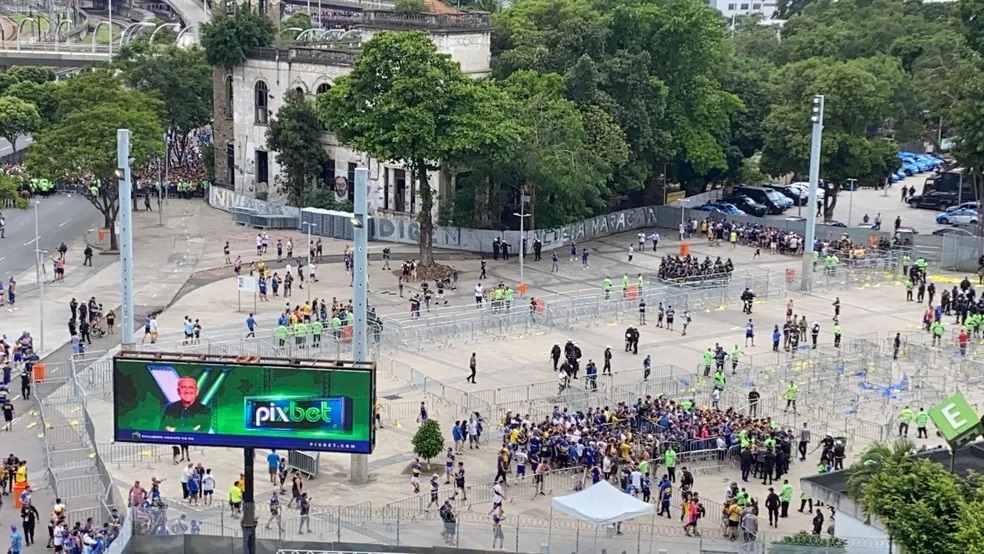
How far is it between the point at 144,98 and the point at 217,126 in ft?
37.2

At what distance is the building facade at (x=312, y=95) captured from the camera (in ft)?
290

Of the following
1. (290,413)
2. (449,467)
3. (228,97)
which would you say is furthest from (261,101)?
(290,413)

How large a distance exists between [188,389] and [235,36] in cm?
6392

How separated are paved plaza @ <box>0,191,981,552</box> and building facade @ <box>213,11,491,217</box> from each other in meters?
6.36

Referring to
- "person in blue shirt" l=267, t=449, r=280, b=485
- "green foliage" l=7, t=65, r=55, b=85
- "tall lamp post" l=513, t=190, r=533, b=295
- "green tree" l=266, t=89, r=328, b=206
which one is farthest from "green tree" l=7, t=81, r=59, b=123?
"person in blue shirt" l=267, t=449, r=280, b=485

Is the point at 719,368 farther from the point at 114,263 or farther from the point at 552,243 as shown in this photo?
the point at 114,263

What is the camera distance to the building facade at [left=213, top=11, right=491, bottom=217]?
290 ft

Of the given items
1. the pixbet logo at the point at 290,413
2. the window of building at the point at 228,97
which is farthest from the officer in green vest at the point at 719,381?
the window of building at the point at 228,97

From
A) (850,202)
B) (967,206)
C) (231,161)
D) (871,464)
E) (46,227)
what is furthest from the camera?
(231,161)

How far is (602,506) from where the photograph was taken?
122ft

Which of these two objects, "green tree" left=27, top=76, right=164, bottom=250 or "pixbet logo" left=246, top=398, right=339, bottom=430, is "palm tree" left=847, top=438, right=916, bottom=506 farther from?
"green tree" left=27, top=76, right=164, bottom=250

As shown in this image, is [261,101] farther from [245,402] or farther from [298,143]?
[245,402]

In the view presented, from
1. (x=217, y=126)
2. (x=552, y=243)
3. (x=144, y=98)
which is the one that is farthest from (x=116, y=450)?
(x=217, y=126)

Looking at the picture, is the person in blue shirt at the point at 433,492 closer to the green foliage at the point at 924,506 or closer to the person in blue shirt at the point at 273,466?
the person in blue shirt at the point at 273,466
